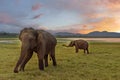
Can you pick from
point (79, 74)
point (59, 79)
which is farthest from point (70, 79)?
point (79, 74)

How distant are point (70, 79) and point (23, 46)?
299 centimetres

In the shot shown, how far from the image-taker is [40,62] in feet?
50.9

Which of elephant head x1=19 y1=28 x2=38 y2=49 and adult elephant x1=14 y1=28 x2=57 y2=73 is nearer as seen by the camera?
adult elephant x1=14 y1=28 x2=57 y2=73

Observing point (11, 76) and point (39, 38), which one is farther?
point (39, 38)

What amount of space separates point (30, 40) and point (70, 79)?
3049 millimetres

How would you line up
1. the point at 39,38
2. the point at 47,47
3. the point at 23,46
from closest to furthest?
the point at 23,46 < the point at 39,38 < the point at 47,47

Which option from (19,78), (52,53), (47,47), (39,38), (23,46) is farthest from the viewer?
(52,53)

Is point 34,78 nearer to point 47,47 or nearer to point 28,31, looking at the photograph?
point 28,31

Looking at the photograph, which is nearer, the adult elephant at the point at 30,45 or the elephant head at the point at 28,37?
the adult elephant at the point at 30,45

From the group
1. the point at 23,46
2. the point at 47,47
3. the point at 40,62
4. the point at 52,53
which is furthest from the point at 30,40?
the point at 52,53

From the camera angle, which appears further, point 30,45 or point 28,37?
point 30,45

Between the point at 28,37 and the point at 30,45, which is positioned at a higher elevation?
the point at 28,37

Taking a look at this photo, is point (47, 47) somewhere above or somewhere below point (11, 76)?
above

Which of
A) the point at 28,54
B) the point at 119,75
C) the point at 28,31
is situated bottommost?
the point at 119,75
